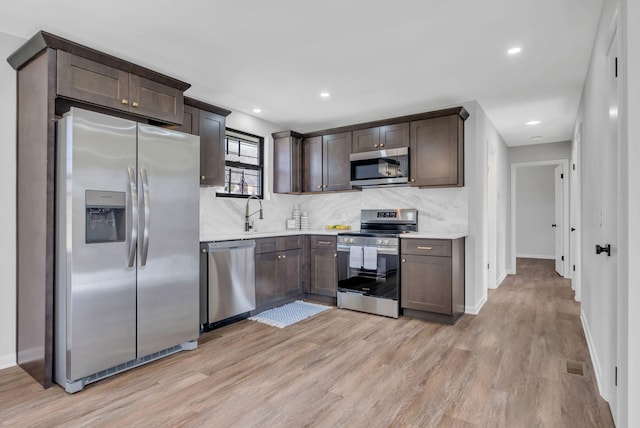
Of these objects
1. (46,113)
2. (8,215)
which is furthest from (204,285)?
(46,113)

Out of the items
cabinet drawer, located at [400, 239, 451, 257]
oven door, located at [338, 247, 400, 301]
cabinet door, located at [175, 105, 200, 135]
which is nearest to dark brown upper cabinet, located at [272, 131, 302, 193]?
oven door, located at [338, 247, 400, 301]

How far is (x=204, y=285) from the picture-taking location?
341 cm

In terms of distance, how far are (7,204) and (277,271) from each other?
8.37 ft

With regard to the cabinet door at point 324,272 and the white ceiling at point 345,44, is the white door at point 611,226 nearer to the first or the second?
the white ceiling at point 345,44

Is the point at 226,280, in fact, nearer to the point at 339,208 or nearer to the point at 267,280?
the point at 267,280

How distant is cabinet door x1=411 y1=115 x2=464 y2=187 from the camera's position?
4.00 m

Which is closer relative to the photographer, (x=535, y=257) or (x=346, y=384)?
(x=346, y=384)

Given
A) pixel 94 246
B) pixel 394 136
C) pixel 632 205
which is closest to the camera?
pixel 632 205

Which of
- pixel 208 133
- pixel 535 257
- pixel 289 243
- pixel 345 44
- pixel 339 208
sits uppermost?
pixel 345 44

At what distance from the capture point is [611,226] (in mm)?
2004

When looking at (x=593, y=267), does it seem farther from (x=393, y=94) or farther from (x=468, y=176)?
(x=393, y=94)

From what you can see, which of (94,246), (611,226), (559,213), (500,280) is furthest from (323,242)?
(559,213)

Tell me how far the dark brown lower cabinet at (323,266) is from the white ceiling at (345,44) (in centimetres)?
174

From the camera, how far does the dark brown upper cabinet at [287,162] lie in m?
5.01
